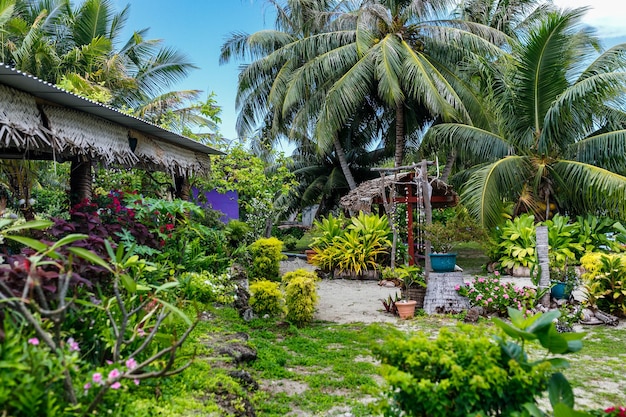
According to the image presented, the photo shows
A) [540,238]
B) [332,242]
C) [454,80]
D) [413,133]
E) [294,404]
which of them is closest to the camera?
[294,404]

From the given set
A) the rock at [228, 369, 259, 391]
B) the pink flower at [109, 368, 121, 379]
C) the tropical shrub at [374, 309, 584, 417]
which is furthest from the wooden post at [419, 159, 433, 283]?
the pink flower at [109, 368, 121, 379]

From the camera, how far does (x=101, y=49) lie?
1390 cm

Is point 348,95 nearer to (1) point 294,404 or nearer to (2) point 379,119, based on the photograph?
(2) point 379,119

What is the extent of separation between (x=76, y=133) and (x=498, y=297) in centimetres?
609

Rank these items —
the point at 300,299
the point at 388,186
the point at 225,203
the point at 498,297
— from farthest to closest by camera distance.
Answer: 1. the point at 225,203
2. the point at 388,186
3. the point at 498,297
4. the point at 300,299

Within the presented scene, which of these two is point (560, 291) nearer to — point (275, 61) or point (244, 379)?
point (244, 379)

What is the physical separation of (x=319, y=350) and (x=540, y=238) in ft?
13.3

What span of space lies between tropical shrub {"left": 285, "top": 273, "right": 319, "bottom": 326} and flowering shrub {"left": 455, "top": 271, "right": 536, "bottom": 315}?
2.55m

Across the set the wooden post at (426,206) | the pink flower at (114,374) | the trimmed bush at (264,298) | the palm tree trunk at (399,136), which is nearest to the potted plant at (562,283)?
the wooden post at (426,206)

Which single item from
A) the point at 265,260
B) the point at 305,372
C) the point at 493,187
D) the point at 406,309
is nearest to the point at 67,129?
the point at 305,372

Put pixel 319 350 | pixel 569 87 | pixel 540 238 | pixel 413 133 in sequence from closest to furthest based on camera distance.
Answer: pixel 319 350, pixel 540 238, pixel 569 87, pixel 413 133

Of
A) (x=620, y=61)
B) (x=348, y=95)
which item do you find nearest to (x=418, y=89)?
(x=348, y=95)

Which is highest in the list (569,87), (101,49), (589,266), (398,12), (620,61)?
(398,12)

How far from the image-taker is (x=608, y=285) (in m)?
7.34
